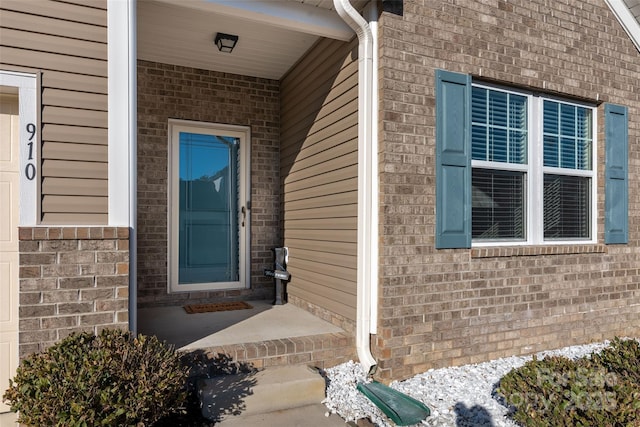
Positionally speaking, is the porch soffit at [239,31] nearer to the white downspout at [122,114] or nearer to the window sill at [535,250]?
the white downspout at [122,114]

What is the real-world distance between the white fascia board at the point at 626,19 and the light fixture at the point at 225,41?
3762mm

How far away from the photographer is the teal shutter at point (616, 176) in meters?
4.41

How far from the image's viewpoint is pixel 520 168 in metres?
3.98

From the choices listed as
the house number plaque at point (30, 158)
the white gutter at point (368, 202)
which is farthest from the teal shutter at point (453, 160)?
the house number plaque at point (30, 158)

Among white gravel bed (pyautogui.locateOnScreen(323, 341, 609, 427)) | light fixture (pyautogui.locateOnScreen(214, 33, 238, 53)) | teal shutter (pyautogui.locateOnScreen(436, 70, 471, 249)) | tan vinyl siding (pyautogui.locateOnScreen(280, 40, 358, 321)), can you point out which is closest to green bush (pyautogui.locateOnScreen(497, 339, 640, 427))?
white gravel bed (pyautogui.locateOnScreen(323, 341, 609, 427))

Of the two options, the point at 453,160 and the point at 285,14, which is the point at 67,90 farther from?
the point at 453,160

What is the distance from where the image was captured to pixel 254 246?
4.99 m

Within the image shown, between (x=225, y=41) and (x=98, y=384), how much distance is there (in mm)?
3063

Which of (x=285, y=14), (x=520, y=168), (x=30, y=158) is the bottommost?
(x=30, y=158)

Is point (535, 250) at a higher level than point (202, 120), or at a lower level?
lower

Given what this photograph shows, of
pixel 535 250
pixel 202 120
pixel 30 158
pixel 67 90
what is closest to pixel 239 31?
pixel 202 120

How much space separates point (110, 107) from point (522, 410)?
120 inches

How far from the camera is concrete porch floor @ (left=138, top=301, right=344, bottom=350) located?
10.9 feet

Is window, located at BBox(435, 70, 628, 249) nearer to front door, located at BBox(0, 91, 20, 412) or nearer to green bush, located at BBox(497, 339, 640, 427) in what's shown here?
green bush, located at BBox(497, 339, 640, 427)
